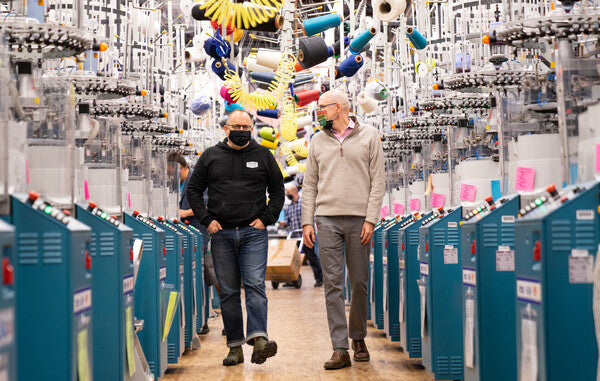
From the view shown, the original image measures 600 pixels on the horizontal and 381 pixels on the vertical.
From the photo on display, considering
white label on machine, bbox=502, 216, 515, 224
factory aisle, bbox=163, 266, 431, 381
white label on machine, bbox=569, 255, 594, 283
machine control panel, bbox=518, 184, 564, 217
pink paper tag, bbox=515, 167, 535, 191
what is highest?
pink paper tag, bbox=515, 167, 535, 191

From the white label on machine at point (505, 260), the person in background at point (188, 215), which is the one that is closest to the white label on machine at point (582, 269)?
the white label on machine at point (505, 260)

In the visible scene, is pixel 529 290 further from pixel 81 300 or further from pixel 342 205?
pixel 342 205

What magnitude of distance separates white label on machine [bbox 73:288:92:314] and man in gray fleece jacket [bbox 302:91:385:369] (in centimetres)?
243

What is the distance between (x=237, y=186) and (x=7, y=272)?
3291mm

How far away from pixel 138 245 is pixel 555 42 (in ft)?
8.65

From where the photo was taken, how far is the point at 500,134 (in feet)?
16.3

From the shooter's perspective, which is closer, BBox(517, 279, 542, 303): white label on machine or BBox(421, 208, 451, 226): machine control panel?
BBox(517, 279, 542, 303): white label on machine

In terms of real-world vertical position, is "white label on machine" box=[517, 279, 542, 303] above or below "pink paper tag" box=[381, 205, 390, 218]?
below

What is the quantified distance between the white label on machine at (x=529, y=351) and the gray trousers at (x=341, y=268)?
244 centimetres

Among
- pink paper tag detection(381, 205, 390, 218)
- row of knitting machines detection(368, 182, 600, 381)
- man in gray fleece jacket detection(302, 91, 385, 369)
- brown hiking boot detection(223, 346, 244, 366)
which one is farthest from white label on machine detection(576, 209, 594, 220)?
pink paper tag detection(381, 205, 390, 218)

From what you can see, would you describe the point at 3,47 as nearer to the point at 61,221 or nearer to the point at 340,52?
the point at 61,221

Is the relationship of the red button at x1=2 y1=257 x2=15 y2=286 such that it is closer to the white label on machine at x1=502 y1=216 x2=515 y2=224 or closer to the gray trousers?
the white label on machine at x1=502 y1=216 x2=515 y2=224

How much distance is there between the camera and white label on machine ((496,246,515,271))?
4.34 metres

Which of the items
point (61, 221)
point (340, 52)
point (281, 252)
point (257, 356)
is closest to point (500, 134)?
point (257, 356)
